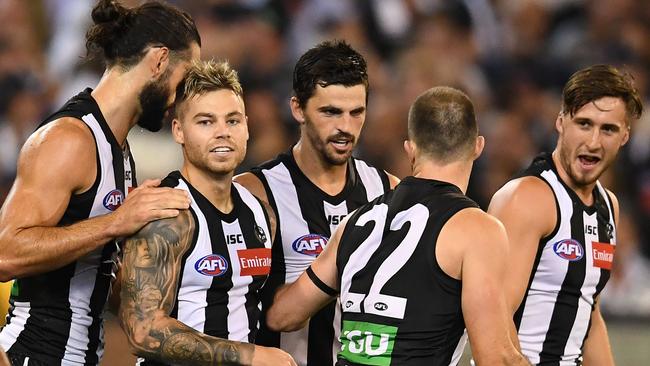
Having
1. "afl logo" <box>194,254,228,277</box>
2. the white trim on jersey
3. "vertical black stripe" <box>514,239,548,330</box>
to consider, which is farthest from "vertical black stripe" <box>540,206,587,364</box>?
"afl logo" <box>194,254,228,277</box>

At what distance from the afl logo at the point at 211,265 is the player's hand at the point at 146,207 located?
0.72 feet

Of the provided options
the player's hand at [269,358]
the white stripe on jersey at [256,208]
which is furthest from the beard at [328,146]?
the player's hand at [269,358]

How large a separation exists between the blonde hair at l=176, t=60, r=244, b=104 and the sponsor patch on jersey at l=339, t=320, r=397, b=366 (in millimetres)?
1095

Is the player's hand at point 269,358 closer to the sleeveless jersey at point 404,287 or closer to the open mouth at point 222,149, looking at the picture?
the sleeveless jersey at point 404,287

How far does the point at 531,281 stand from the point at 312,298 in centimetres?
110

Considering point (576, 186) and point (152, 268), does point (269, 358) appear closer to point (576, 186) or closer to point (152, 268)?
point (152, 268)

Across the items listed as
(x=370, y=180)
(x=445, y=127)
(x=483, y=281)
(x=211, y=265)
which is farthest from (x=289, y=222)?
(x=483, y=281)

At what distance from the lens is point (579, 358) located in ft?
16.4

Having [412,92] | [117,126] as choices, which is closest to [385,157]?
[412,92]

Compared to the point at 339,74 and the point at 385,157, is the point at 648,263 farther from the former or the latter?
the point at 339,74

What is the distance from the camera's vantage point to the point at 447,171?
418cm

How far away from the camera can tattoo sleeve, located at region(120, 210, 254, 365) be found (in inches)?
158

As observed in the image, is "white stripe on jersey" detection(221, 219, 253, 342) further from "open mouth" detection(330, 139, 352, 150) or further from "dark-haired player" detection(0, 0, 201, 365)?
"open mouth" detection(330, 139, 352, 150)

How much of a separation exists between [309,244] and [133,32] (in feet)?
4.08
